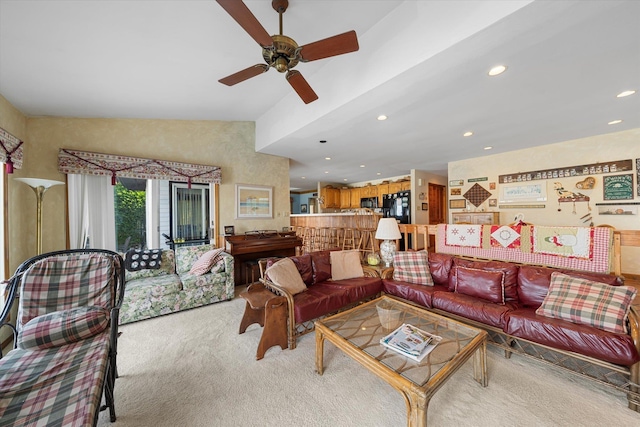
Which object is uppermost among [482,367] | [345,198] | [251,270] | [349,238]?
[345,198]

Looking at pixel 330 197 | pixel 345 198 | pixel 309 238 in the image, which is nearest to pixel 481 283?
pixel 309 238

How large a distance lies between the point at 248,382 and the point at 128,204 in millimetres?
3363

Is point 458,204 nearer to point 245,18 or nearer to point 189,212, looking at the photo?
point 245,18

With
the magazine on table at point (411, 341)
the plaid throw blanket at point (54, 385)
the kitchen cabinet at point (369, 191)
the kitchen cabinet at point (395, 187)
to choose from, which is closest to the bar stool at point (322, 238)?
the kitchen cabinet at point (395, 187)

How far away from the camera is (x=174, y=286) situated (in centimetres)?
299

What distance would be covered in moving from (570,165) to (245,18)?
556 centimetres

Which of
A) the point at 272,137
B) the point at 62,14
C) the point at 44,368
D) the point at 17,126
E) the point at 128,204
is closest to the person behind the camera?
the point at 44,368

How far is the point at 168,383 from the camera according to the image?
70.7 inches

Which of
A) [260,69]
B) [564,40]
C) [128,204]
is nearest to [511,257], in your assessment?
[564,40]

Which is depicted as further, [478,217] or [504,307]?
[478,217]

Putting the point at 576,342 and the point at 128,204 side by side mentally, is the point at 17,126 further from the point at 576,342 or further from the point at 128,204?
the point at 576,342

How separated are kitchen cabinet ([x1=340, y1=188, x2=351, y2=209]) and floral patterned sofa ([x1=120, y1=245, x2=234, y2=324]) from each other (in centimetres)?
624

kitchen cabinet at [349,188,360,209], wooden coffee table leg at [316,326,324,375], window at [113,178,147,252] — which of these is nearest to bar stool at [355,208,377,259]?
wooden coffee table leg at [316,326,324,375]

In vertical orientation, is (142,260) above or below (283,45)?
below
